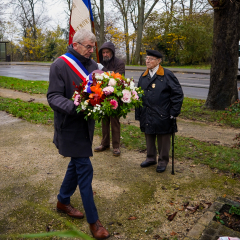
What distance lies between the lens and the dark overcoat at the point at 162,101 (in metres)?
4.54

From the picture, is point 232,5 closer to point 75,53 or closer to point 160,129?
point 160,129

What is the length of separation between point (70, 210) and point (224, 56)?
23.4 ft

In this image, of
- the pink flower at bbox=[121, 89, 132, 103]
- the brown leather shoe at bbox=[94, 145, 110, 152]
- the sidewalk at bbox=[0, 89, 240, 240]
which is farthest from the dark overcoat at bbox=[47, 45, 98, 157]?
the brown leather shoe at bbox=[94, 145, 110, 152]

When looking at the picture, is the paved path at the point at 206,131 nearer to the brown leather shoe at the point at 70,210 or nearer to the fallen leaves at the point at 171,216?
the fallen leaves at the point at 171,216

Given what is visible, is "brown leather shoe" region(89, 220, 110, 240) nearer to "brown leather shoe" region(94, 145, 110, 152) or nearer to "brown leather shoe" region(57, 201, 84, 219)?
"brown leather shoe" region(57, 201, 84, 219)

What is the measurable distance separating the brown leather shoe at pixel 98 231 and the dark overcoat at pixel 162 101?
6.53ft

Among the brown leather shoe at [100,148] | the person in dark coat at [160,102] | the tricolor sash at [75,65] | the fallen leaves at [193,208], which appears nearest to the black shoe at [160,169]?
the person in dark coat at [160,102]

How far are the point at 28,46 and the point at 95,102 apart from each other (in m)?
45.5

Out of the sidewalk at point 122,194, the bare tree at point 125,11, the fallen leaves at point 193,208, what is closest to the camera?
the sidewalk at point 122,194

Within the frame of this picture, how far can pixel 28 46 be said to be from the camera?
44.5 m

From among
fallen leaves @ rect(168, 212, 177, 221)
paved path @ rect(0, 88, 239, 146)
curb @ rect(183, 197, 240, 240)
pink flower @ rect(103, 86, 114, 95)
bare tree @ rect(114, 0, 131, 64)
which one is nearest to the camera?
pink flower @ rect(103, 86, 114, 95)

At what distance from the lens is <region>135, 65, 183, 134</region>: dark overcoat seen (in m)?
4.54

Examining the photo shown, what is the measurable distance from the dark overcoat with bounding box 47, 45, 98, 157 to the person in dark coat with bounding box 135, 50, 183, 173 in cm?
166

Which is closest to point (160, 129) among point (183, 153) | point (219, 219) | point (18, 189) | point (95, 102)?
point (183, 153)
